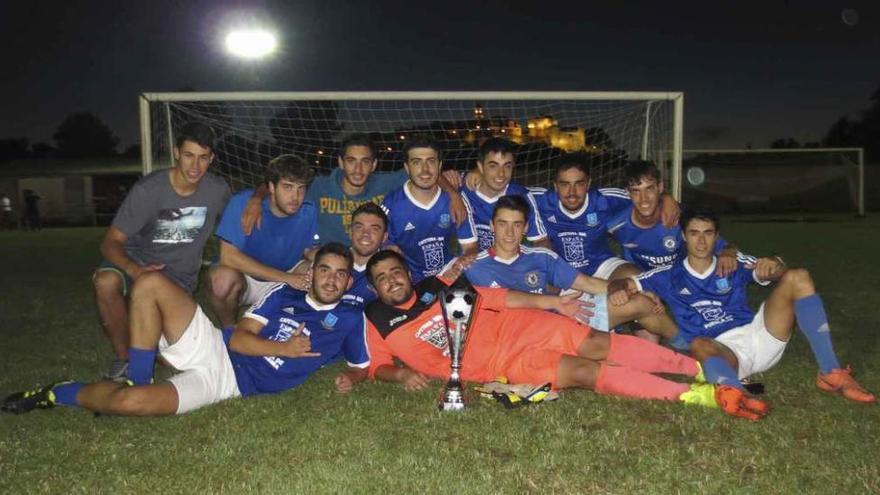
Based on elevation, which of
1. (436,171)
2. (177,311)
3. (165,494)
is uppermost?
(436,171)

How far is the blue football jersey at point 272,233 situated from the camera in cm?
464

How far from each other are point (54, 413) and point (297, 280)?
1388 mm

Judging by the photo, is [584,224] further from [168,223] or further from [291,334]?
[168,223]

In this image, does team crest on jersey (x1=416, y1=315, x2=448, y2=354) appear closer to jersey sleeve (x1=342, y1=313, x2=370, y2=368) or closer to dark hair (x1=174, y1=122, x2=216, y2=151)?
jersey sleeve (x1=342, y1=313, x2=370, y2=368)

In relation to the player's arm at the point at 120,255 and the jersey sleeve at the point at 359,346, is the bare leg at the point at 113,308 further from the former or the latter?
the jersey sleeve at the point at 359,346

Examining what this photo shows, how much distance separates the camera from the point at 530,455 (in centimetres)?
284

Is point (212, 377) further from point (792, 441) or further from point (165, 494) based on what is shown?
point (792, 441)

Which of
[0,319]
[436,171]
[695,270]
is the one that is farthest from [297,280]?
[0,319]

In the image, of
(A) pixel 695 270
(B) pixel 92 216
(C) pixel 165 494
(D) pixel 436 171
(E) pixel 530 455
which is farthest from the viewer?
(B) pixel 92 216

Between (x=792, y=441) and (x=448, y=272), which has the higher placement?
(x=448, y=272)

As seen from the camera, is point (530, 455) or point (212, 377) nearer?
point (530, 455)

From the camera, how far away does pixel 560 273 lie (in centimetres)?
420

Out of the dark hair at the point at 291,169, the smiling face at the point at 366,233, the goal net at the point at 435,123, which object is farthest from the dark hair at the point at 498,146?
the goal net at the point at 435,123

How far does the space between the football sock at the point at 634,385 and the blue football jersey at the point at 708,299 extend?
0.63 meters
